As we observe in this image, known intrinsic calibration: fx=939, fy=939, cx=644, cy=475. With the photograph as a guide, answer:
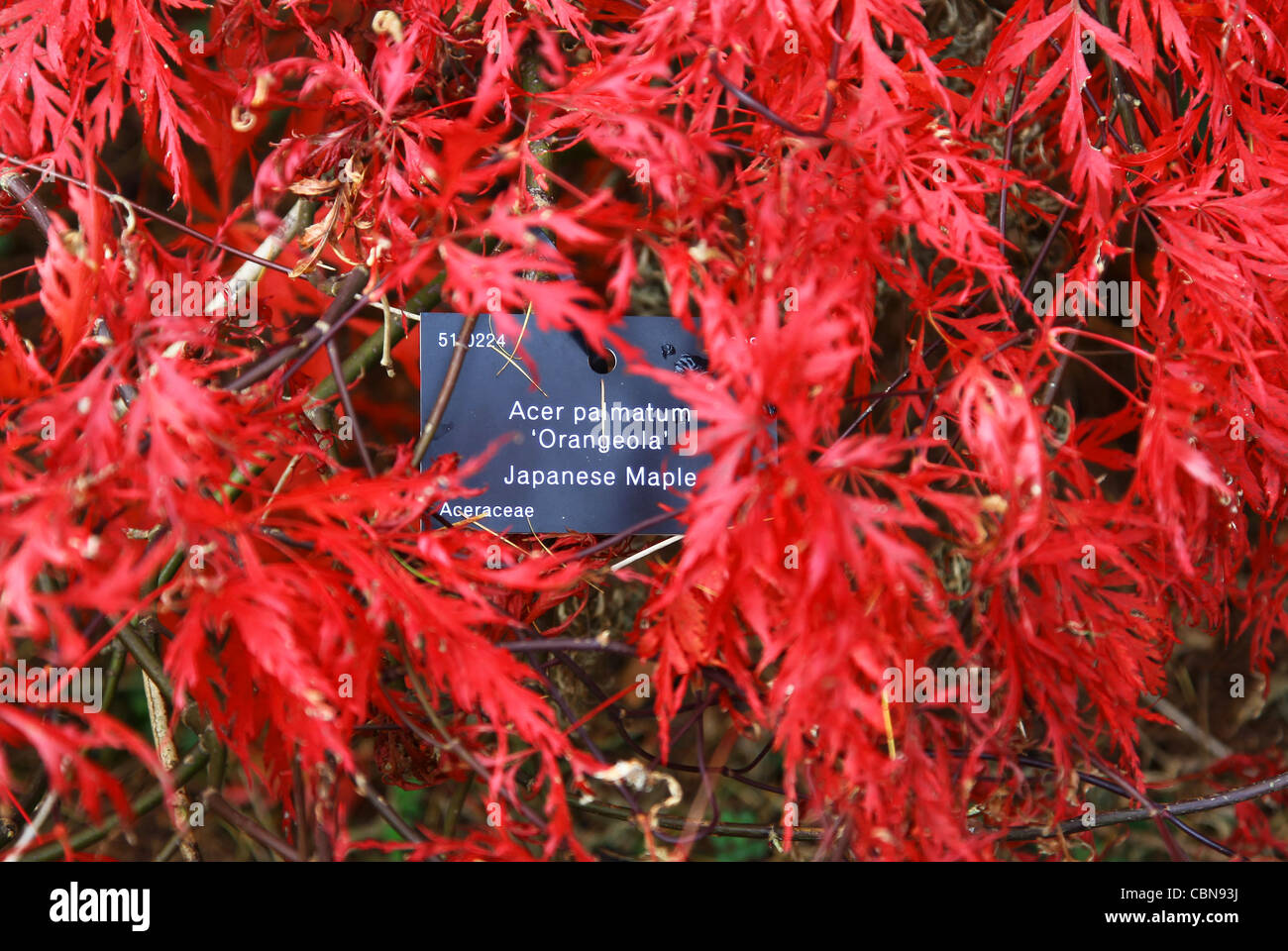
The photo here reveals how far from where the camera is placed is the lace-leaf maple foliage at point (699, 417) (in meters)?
0.40

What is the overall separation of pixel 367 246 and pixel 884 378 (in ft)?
2.18

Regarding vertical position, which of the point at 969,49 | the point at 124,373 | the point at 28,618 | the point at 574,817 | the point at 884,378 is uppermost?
the point at 969,49

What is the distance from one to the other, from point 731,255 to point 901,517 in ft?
0.60

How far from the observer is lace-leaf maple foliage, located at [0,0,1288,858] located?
0.40 metres

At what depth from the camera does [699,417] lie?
0.43 metres

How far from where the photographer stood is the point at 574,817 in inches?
40.3

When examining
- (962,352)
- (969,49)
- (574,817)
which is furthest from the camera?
(574,817)

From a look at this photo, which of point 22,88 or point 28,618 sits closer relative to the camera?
point 28,618

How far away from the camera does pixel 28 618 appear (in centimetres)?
34

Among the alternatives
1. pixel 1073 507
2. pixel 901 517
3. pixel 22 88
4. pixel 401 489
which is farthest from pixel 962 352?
pixel 22 88

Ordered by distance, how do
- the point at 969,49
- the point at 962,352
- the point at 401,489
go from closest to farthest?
the point at 401,489, the point at 962,352, the point at 969,49
